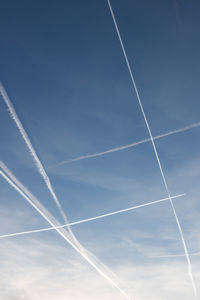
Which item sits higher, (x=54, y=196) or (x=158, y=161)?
(x=158, y=161)

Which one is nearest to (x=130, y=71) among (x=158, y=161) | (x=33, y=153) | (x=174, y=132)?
(x=174, y=132)

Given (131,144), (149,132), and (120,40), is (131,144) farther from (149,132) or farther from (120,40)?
(120,40)

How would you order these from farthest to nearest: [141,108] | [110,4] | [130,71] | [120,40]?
1. [141,108]
2. [130,71]
3. [120,40]
4. [110,4]

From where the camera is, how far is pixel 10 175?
615 inches

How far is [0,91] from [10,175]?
5571mm

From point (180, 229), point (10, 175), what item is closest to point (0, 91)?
point (10, 175)

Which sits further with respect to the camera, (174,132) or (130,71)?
(174,132)

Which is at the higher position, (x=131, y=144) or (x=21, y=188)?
(x=131, y=144)

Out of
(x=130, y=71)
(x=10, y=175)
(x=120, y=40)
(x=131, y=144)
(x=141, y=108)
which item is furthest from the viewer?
(x=10, y=175)

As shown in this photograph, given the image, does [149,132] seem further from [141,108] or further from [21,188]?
[21,188]

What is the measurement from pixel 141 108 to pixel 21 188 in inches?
356

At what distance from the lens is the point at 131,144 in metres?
14.3

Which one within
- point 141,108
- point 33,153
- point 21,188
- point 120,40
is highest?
point 120,40

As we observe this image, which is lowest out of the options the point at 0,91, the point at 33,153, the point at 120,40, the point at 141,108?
the point at 33,153
